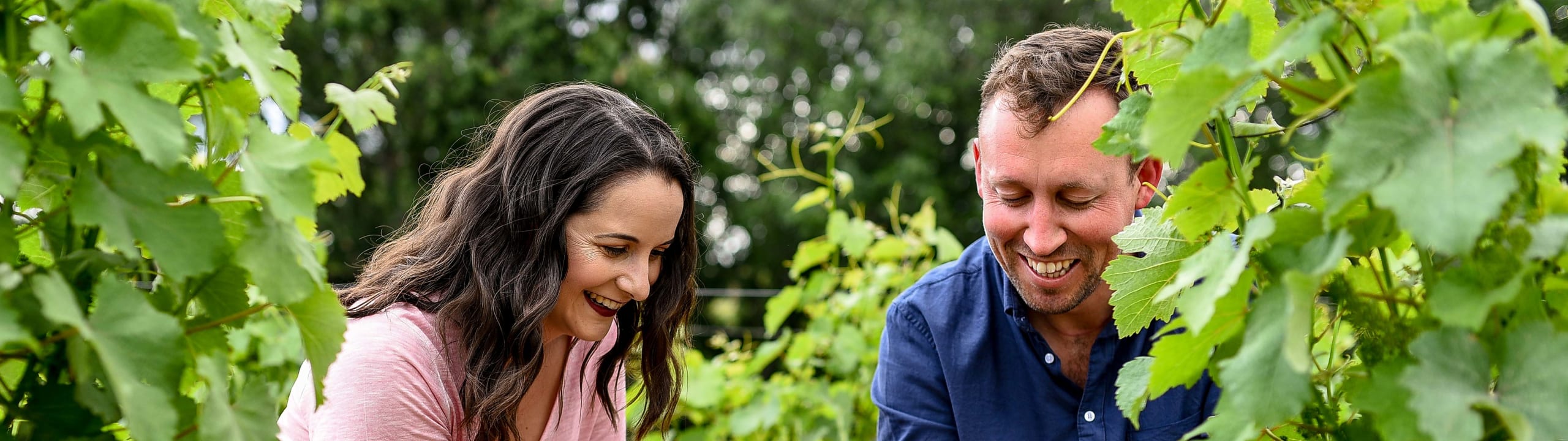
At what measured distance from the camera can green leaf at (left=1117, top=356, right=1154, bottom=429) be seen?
1.10 metres

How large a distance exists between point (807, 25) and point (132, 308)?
13750 millimetres

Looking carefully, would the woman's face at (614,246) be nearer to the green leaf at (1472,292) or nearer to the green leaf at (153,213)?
the green leaf at (153,213)

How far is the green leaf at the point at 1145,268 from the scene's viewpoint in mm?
1097

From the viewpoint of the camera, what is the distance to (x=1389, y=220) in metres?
0.84

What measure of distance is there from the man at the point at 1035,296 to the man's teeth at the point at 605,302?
591 mm

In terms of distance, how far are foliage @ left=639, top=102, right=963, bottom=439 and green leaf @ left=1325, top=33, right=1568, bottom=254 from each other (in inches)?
96.6

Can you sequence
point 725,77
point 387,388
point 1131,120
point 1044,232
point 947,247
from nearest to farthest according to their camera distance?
point 1131,120 < point 387,388 < point 1044,232 < point 947,247 < point 725,77

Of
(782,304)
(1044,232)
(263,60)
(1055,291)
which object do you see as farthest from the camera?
(782,304)

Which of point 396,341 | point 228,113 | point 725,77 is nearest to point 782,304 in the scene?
point 396,341

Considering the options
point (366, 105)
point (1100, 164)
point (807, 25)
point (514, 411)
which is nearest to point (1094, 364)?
point (1100, 164)

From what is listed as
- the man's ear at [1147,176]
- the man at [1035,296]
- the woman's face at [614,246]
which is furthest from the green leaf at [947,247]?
the woman's face at [614,246]

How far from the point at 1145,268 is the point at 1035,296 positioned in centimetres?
101

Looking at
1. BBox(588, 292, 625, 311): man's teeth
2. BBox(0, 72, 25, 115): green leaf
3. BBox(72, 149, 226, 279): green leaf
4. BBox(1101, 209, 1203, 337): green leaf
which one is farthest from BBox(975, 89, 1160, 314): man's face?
BBox(0, 72, 25, 115): green leaf

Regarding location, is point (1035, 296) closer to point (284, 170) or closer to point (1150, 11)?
point (1150, 11)
